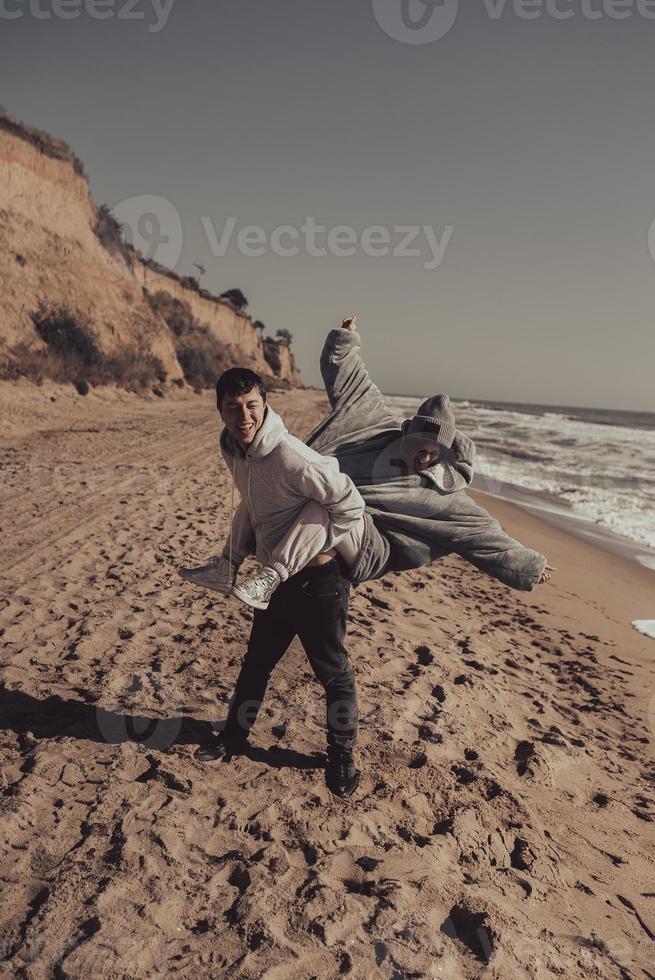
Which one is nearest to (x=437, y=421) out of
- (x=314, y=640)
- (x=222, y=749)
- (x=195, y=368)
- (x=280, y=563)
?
(x=280, y=563)

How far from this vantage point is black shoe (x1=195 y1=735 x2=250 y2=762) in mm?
2861

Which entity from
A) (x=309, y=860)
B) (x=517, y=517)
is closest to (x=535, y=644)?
(x=309, y=860)

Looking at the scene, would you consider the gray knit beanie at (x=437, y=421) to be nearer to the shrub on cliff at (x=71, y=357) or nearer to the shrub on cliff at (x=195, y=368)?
the shrub on cliff at (x=71, y=357)

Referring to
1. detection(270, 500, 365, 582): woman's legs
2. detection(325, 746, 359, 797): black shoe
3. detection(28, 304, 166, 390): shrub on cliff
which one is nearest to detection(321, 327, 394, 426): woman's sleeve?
detection(270, 500, 365, 582): woman's legs

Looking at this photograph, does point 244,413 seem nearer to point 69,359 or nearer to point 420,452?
point 420,452

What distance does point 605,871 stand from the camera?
251 centimetres

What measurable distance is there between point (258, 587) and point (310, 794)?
1.24 m

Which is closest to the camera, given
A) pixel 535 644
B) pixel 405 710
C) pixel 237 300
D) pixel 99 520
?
pixel 405 710

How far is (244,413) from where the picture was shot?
2.07m

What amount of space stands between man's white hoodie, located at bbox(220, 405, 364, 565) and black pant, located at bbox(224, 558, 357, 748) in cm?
21

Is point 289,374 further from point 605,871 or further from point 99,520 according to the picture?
point 605,871

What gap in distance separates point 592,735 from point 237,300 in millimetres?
59394

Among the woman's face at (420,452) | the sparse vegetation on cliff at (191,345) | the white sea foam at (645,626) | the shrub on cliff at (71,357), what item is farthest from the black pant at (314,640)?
the sparse vegetation on cliff at (191,345)

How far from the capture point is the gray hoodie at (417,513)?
7.29ft
